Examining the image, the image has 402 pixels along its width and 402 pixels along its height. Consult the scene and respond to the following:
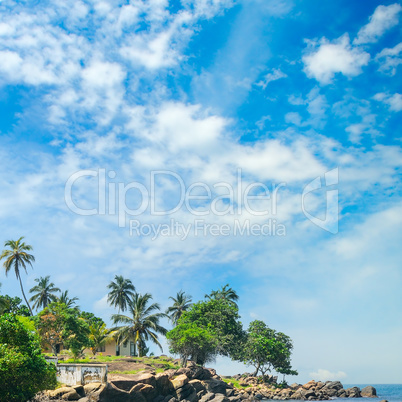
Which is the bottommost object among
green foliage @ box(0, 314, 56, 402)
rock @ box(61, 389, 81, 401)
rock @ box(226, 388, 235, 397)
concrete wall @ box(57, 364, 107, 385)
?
rock @ box(226, 388, 235, 397)

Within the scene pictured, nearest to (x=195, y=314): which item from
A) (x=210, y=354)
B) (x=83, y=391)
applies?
(x=210, y=354)

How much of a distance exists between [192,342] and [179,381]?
1383cm

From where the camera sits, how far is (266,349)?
6169 centimetres

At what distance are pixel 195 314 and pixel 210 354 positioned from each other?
6292mm

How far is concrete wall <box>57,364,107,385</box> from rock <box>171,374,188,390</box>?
868 cm

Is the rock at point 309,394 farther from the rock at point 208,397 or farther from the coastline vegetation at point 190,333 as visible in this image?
the rock at point 208,397

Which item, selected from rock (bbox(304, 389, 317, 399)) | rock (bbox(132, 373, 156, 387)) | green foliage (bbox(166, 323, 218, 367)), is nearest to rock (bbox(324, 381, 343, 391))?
rock (bbox(304, 389, 317, 399))

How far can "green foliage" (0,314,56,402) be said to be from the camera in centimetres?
2084

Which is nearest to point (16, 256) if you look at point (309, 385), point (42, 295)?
point (42, 295)

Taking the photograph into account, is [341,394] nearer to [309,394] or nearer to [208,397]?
[309,394]

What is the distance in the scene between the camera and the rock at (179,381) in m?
37.1

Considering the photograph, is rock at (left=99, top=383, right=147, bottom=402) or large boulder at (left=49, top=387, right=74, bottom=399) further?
rock at (left=99, top=383, right=147, bottom=402)

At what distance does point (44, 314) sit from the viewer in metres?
48.5

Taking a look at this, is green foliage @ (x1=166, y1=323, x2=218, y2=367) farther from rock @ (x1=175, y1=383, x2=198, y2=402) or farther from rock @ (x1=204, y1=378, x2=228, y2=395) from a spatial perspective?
rock @ (x1=175, y1=383, x2=198, y2=402)
